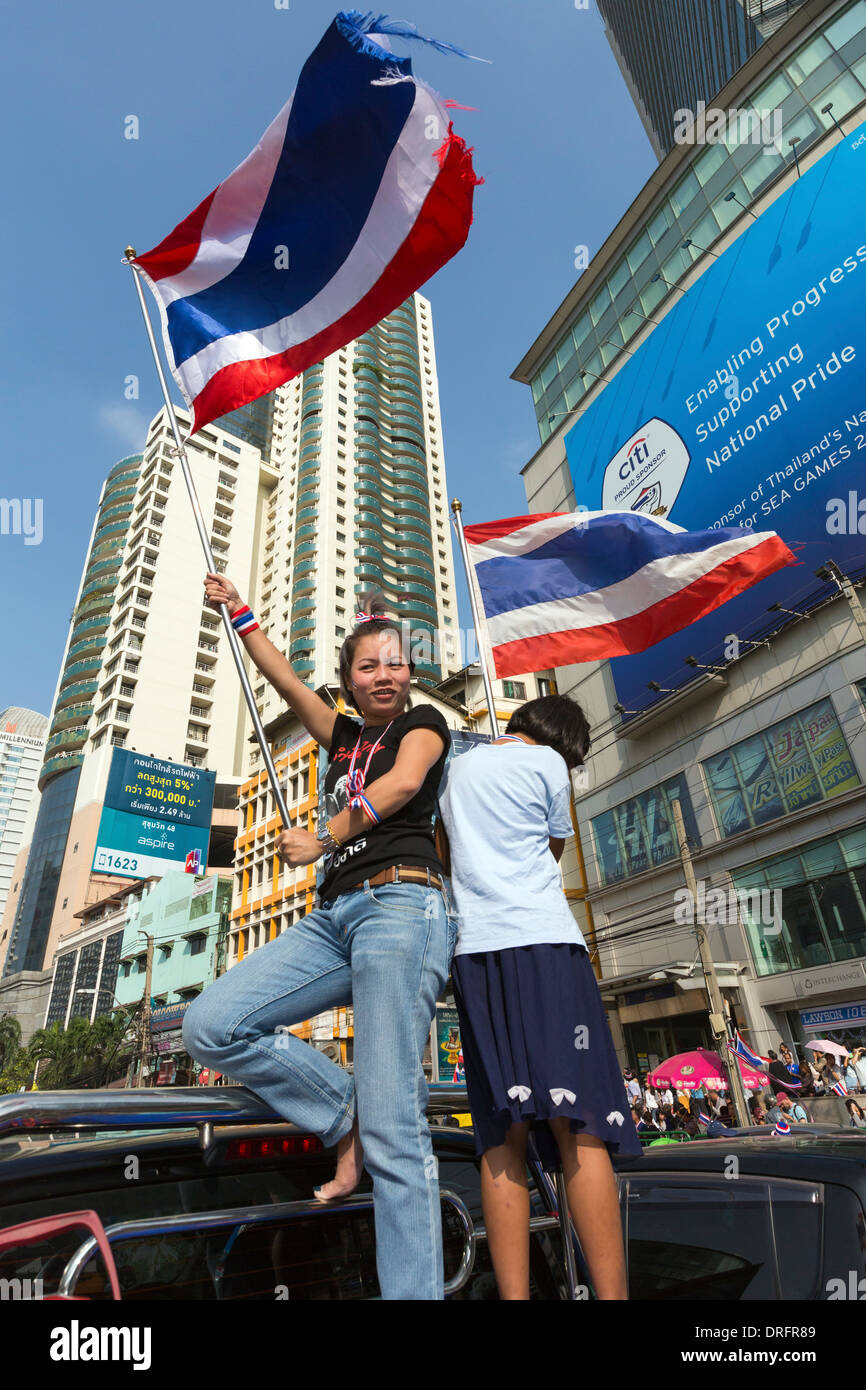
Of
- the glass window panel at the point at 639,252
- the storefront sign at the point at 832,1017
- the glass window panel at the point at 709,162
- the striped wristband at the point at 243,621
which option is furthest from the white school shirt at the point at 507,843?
the glass window panel at the point at 639,252

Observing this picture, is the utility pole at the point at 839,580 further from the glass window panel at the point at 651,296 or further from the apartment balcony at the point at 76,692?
the apartment balcony at the point at 76,692

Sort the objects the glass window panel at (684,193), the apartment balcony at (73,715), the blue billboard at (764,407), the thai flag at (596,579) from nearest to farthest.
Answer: the thai flag at (596,579)
the blue billboard at (764,407)
the glass window panel at (684,193)
the apartment balcony at (73,715)

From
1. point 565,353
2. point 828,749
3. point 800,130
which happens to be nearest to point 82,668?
point 565,353

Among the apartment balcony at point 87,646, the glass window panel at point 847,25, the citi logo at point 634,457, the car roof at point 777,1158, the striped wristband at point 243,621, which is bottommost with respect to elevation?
the car roof at point 777,1158

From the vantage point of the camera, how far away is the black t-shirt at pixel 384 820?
2129mm

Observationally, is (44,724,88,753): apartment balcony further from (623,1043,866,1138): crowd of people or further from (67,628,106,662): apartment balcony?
(623,1043,866,1138): crowd of people

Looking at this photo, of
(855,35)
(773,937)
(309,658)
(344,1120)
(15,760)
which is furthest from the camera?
(15,760)

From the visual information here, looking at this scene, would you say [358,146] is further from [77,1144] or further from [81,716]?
[81,716]

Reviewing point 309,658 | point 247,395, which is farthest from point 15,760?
point 247,395

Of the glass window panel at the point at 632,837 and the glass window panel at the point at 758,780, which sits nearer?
the glass window panel at the point at 758,780

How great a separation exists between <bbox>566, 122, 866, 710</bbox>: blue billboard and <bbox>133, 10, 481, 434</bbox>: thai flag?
1885cm

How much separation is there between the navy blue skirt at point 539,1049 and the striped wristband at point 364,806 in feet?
1.44
